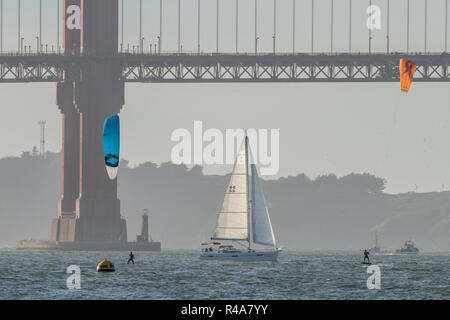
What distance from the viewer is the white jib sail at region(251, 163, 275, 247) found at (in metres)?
105

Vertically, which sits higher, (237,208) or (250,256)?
(237,208)

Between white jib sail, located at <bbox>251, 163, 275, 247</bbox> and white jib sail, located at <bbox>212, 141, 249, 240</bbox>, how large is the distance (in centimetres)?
64

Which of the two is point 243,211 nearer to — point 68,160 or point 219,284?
point 219,284

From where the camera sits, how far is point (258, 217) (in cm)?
10556

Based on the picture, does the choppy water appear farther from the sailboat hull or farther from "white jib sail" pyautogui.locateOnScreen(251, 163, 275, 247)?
"white jib sail" pyautogui.locateOnScreen(251, 163, 275, 247)

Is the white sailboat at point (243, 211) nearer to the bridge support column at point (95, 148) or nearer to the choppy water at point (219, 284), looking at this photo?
the choppy water at point (219, 284)

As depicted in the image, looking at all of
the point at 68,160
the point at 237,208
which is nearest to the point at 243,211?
the point at 237,208

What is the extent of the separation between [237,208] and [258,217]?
5.67 ft

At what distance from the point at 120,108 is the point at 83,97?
478cm

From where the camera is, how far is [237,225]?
106 m

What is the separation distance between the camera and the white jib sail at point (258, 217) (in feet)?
346

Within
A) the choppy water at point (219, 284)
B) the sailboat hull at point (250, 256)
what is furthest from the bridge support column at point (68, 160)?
the choppy water at point (219, 284)

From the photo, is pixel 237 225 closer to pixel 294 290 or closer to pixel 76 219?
pixel 294 290
